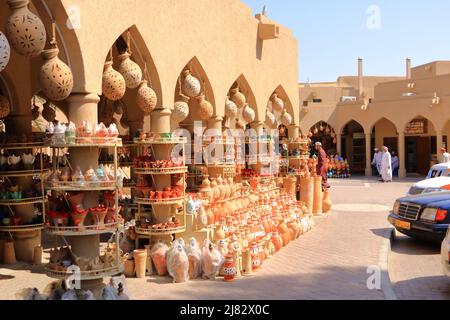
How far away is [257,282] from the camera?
688 cm

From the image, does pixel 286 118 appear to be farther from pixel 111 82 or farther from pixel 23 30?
pixel 23 30

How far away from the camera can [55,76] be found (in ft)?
17.4

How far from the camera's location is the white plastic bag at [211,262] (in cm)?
707

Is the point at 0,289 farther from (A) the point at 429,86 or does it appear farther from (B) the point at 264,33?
(A) the point at 429,86

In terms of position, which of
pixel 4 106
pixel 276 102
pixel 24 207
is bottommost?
pixel 24 207

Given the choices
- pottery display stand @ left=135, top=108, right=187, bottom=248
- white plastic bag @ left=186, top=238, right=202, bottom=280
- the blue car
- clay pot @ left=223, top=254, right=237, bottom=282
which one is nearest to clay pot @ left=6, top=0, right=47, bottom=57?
pottery display stand @ left=135, top=108, right=187, bottom=248

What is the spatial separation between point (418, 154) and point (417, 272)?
18505 mm

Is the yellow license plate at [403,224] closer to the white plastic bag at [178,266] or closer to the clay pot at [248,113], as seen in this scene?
the clay pot at [248,113]

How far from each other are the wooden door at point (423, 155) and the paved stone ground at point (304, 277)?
14866mm

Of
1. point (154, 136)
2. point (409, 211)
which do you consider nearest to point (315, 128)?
point (409, 211)

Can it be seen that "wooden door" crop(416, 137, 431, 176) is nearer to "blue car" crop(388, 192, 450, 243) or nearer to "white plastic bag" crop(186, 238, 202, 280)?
"blue car" crop(388, 192, 450, 243)

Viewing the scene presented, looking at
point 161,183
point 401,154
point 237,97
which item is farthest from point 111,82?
point 401,154

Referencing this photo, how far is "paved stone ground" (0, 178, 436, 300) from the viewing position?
6309mm

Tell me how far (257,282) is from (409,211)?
381 cm
